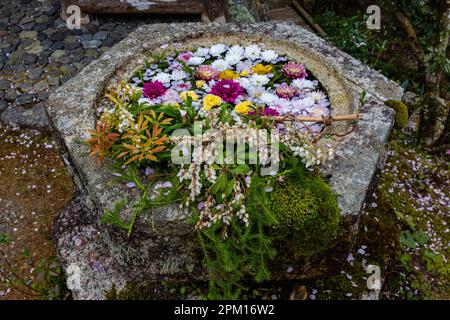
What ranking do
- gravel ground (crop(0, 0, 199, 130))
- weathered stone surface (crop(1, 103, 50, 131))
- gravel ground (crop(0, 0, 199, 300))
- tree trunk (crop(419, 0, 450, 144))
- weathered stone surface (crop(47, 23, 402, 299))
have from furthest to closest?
gravel ground (crop(0, 0, 199, 130))
weathered stone surface (crop(1, 103, 50, 131))
tree trunk (crop(419, 0, 450, 144))
gravel ground (crop(0, 0, 199, 300))
weathered stone surface (crop(47, 23, 402, 299))

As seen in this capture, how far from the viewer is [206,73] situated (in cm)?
287

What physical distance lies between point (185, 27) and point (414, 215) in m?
2.33

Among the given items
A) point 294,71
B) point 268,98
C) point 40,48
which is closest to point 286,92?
point 268,98

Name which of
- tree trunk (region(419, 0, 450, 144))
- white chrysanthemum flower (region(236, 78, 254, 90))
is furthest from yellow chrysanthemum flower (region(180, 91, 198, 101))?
tree trunk (region(419, 0, 450, 144))

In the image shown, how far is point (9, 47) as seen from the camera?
4965mm

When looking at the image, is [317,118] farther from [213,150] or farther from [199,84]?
[199,84]

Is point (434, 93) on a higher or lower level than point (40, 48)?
lower

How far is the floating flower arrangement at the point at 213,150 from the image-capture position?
2041mm

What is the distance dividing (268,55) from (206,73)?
50 cm

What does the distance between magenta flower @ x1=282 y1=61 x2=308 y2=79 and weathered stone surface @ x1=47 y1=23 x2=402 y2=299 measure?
10 cm

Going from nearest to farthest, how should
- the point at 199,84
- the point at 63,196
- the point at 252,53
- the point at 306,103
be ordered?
1. the point at 306,103
2. the point at 199,84
3. the point at 252,53
4. the point at 63,196

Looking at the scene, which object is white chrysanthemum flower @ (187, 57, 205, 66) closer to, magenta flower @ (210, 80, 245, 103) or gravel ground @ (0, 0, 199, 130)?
magenta flower @ (210, 80, 245, 103)

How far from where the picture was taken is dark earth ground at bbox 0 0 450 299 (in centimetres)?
290
